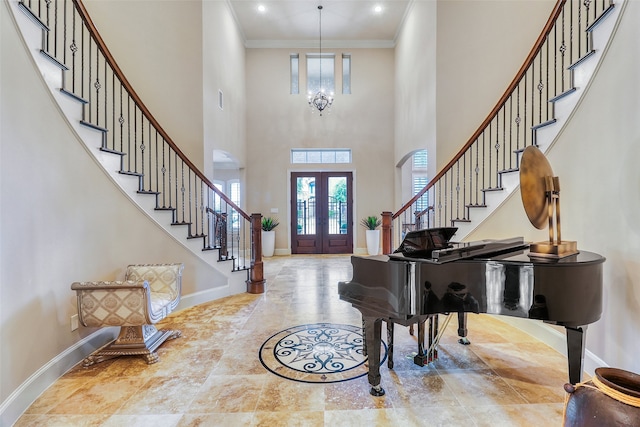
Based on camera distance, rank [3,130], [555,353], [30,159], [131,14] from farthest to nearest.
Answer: [131,14], [555,353], [30,159], [3,130]

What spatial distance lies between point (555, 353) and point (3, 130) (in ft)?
14.4

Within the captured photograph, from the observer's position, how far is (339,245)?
27.4ft

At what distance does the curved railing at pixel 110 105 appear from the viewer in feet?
9.04

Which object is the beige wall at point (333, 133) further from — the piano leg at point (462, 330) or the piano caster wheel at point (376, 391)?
the piano caster wheel at point (376, 391)

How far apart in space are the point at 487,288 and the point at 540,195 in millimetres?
751

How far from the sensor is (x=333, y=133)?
8289mm

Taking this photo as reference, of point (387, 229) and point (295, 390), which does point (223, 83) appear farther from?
point (295, 390)

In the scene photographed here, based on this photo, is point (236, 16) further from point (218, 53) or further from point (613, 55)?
point (613, 55)

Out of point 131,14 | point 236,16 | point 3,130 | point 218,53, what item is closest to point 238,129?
point 218,53

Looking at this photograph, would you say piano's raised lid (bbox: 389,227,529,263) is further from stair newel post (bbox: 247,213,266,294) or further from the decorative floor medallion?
stair newel post (bbox: 247,213,266,294)

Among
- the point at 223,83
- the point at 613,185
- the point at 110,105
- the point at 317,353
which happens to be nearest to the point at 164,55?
the point at 110,105

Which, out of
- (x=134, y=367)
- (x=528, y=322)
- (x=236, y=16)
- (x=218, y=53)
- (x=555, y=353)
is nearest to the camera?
(x=134, y=367)

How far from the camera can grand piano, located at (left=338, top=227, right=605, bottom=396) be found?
173 centimetres

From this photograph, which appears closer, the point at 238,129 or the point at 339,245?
the point at 238,129
